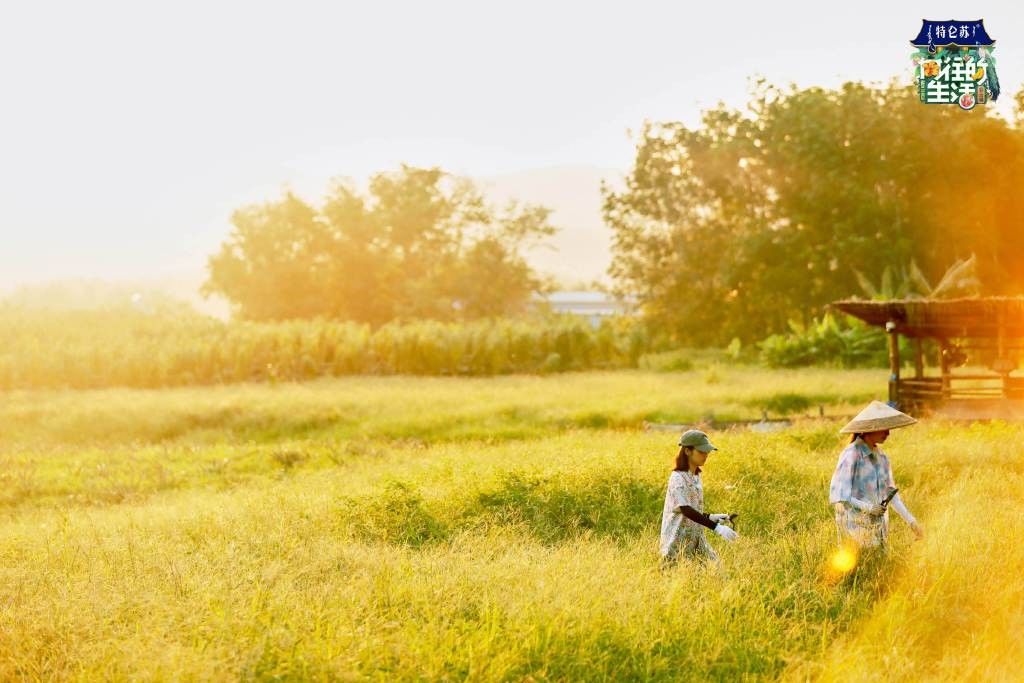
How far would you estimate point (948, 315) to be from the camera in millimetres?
18953

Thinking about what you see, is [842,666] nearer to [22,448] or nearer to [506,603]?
[506,603]

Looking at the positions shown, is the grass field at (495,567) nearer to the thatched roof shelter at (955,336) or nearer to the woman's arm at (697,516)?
the woman's arm at (697,516)

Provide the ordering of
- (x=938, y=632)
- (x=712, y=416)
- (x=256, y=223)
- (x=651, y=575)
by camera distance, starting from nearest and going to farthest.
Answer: (x=938, y=632)
(x=651, y=575)
(x=712, y=416)
(x=256, y=223)

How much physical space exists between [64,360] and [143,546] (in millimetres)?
21822

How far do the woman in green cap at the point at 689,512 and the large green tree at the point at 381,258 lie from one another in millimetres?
35702

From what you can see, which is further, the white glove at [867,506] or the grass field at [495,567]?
the white glove at [867,506]

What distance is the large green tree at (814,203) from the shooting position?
34906mm

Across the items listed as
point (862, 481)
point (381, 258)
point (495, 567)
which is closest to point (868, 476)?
point (862, 481)

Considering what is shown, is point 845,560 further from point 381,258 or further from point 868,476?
point 381,258

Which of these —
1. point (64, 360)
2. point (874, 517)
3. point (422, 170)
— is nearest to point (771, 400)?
point (874, 517)

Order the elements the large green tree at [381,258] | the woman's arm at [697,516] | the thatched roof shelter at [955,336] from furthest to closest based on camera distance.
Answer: the large green tree at [381,258]
the thatched roof shelter at [955,336]
the woman's arm at [697,516]

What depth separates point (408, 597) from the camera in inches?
300

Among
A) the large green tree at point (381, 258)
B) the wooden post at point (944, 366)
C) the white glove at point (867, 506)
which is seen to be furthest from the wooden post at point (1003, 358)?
the large green tree at point (381, 258)

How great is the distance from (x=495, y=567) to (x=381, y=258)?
125ft
